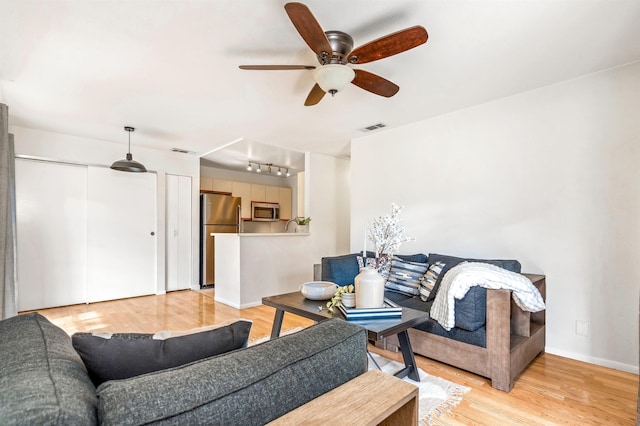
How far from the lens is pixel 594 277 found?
2545 millimetres

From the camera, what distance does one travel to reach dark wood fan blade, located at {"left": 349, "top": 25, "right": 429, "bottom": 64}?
1.71 m

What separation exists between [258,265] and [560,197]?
3.52 metres

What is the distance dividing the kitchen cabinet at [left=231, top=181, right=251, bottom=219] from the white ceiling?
9.35 feet

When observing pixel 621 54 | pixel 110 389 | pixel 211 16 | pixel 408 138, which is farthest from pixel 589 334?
pixel 211 16

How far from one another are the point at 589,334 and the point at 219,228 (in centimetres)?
522

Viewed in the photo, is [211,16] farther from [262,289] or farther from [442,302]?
[262,289]

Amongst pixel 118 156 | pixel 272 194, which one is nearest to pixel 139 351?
pixel 118 156

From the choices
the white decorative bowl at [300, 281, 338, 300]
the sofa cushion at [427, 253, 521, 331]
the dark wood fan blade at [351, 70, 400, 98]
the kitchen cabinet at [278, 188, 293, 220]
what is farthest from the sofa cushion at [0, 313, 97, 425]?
the kitchen cabinet at [278, 188, 293, 220]

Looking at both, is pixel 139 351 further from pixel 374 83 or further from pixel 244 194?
pixel 244 194

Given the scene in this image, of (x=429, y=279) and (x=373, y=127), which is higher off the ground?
(x=373, y=127)

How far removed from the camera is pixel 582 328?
102 inches

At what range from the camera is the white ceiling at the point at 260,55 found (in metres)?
1.85

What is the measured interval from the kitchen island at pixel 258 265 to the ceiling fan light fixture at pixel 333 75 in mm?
2610

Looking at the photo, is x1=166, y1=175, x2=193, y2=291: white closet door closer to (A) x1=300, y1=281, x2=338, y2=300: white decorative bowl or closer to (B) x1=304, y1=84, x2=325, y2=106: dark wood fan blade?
(B) x1=304, y1=84, x2=325, y2=106: dark wood fan blade
